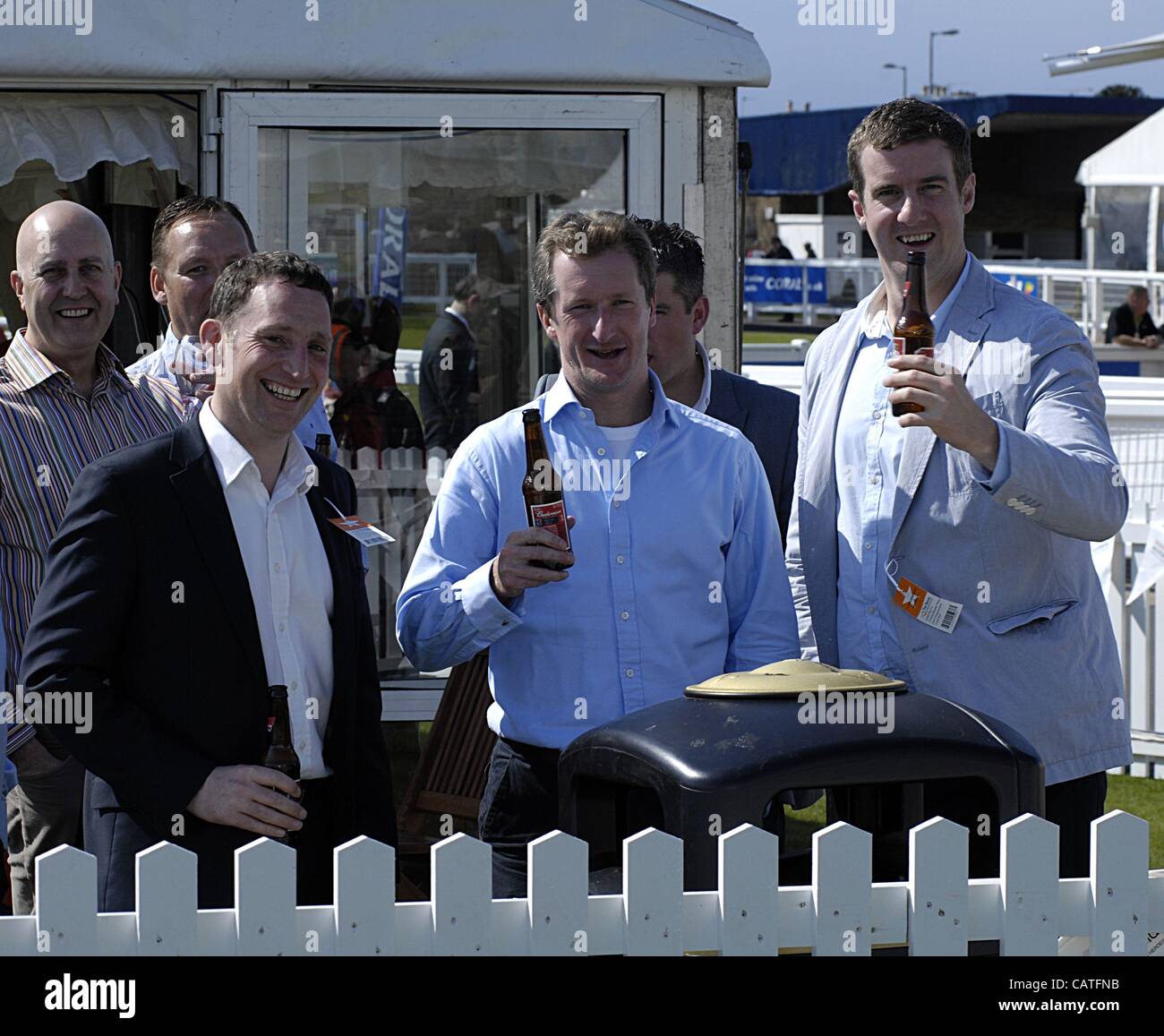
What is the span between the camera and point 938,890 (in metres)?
2.84

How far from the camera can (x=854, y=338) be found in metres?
3.66

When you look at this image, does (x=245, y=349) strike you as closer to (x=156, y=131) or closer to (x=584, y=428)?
(x=584, y=428)

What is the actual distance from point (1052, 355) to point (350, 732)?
63.1 inches

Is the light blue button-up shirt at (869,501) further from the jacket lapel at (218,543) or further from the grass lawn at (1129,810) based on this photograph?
the grass lawn at (1129,810)

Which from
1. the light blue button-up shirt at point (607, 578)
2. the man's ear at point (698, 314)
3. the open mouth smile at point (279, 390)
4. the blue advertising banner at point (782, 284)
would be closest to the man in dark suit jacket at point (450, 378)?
the man's ear at point (698, 314)

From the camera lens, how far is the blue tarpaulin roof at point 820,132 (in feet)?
137

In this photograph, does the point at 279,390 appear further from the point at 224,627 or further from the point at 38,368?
the point at 38,368

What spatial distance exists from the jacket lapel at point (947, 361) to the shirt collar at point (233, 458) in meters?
1.21

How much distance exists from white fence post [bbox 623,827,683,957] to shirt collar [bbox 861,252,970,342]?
4.27 feet

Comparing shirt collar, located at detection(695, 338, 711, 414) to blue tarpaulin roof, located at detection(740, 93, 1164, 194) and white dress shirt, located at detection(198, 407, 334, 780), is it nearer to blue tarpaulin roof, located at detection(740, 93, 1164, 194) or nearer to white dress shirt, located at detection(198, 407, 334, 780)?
white dress shirt, located at detection(198, 407, 334, 780)

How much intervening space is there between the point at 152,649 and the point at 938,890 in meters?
1.48

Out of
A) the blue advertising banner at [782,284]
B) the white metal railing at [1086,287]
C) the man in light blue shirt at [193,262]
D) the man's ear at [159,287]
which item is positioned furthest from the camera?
the blue advertising banner at [782,284]

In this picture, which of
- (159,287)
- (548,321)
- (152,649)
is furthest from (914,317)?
(159,287)

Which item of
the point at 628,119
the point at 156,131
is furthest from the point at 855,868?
the point at 156,131
